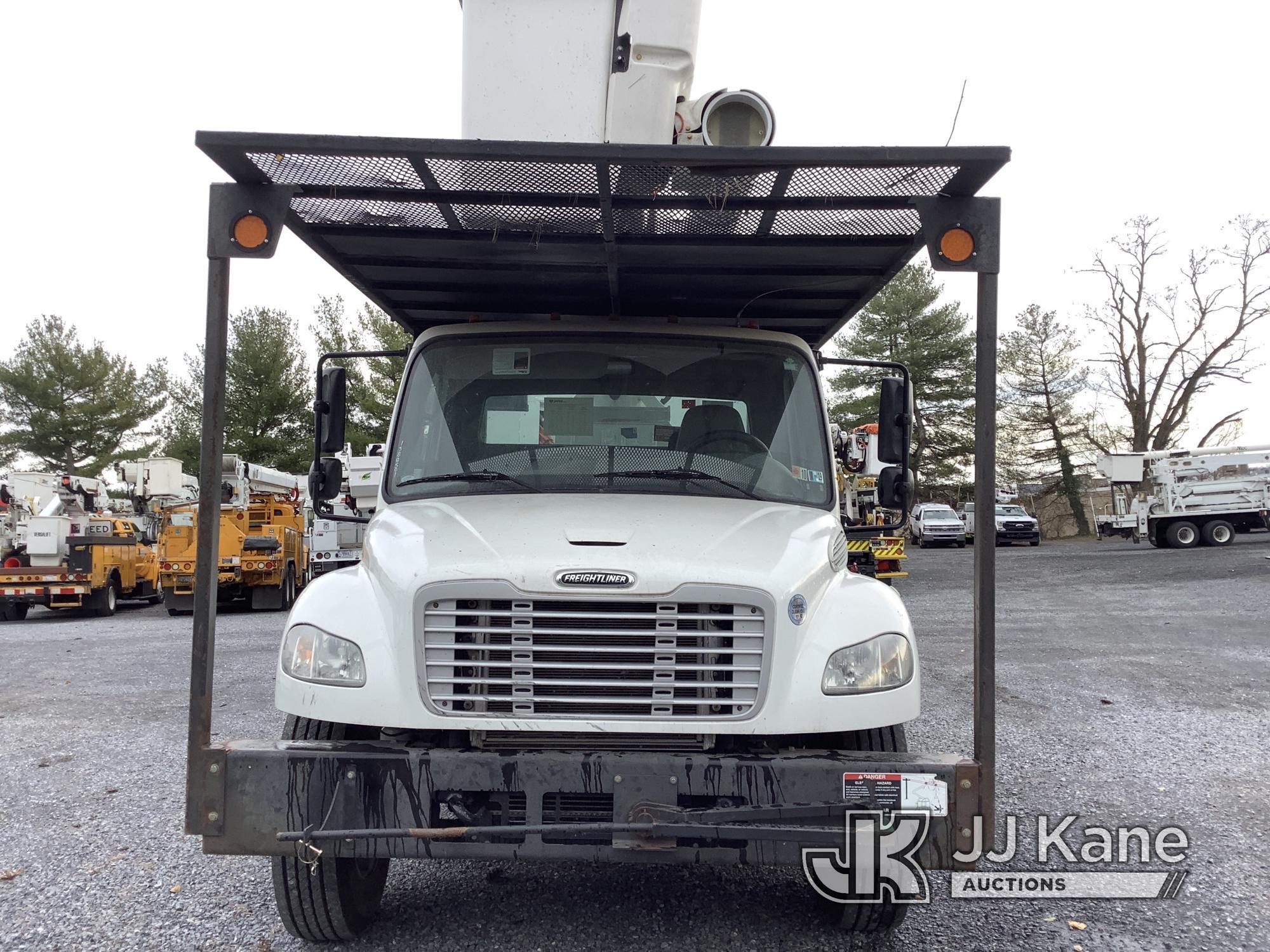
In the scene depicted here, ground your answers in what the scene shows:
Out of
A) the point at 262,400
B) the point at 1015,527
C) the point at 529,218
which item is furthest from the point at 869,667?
the point at 262,400

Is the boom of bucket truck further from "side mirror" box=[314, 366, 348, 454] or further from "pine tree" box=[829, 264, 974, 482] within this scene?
"pine tree" box=[829, 264, 974, 482]

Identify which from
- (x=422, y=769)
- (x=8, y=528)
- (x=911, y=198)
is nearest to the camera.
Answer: (x=422, y=769)

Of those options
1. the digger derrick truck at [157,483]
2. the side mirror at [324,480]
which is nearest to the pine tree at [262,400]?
the digger derrick truck at [157,483]

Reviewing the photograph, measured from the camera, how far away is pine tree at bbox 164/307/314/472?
145ft

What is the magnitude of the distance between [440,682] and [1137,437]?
168 feet

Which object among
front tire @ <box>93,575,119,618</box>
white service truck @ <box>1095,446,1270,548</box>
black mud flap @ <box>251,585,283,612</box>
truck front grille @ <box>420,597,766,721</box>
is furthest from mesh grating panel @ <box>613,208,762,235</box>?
white service truck @ <box>1095,446,1270,548</box>

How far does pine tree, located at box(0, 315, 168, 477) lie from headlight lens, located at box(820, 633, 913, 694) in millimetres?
48905

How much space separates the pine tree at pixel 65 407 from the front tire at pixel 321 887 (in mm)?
47785

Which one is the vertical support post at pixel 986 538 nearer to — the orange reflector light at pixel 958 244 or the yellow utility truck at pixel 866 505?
the orange reflector light at pixel 958 244

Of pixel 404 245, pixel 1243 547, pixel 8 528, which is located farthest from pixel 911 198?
pixel 1243 547

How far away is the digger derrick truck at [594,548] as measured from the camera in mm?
3270

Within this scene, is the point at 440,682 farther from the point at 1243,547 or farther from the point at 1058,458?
the point at 1058,458

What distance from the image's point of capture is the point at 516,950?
3773 millimetres

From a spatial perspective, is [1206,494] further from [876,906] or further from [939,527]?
[876,906]
